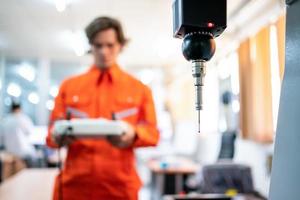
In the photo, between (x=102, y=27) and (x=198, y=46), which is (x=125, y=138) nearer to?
(x=102, y=27)

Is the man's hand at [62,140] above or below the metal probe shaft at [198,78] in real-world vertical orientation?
below

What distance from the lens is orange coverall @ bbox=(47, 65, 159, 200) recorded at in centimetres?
73

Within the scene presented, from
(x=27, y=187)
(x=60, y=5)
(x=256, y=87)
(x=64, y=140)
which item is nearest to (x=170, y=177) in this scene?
(x=256, y=87)

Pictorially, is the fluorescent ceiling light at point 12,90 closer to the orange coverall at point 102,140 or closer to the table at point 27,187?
the orange coverall at point 102,140

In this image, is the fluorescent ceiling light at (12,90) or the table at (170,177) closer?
the fluorescent ceiling light at (12,90)

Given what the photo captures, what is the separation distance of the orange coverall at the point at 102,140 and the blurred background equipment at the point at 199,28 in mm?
408

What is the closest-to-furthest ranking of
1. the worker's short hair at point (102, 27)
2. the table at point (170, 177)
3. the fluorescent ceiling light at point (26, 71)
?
the worker's short hair at point (102, 27) → the fluorescent ceiling light at point (26, 71) → the table at point (170, 177)

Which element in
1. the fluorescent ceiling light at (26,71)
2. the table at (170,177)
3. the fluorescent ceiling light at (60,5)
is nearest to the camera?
the fluorescent ceiling light at (60,5)

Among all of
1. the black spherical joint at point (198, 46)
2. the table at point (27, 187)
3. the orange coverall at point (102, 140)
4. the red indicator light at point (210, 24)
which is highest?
the red indicator light at point (210, 24)

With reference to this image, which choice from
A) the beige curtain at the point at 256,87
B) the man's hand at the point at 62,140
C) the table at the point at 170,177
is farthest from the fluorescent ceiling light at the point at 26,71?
the table at the point at 170,177

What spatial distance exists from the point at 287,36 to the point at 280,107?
0.10 m

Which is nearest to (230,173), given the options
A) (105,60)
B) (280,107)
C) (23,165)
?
(23,165)

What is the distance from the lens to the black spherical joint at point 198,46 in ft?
1.16

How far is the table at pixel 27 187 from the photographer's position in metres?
0.66
